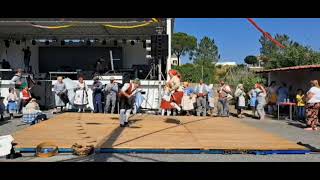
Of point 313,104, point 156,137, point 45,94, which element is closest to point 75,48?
point 45,94

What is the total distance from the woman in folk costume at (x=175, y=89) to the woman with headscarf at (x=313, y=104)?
422 centimetres

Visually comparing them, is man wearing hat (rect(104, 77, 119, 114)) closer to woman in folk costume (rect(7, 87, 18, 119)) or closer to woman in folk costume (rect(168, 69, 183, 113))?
woman in folk costume (rect(168, 69, 183, 113))

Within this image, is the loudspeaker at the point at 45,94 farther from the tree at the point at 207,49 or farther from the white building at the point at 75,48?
the tree at the point at 207,49

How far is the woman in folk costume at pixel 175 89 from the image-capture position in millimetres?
15094

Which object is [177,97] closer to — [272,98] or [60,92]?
[60,92]

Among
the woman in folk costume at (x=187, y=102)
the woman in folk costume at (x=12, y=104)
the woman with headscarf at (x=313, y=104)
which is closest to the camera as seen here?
the woman with headscarf at (x=313, y=104)

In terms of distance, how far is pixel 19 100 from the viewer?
51.9ft

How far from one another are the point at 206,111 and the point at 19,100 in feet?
22.3

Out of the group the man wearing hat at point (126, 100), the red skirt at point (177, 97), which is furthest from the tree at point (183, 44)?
the man wearing hat at point (126, 100)

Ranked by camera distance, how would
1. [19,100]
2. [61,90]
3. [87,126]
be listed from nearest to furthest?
1. [87,126]
2. [19,100]
3. [61,90]

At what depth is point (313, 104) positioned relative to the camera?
13188 mm

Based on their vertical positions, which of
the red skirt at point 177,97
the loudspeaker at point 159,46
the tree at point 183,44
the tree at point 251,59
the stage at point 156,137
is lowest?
the stage at point 156,137
